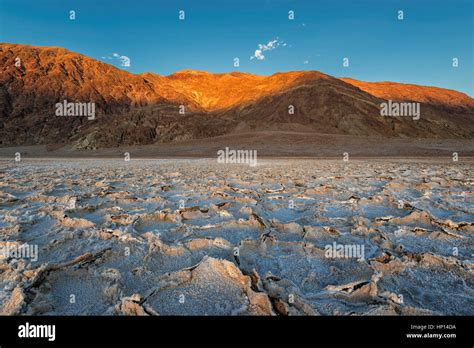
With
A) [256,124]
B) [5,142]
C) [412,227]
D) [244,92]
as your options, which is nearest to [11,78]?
[5,142]

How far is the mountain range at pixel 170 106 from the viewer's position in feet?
119

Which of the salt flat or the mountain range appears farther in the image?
the mountain range

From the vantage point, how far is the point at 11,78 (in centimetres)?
5241

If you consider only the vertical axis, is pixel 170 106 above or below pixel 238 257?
above

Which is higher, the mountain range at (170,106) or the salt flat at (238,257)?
the mountain range at (170,106)

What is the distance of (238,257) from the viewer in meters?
2.43

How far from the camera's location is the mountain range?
36.3 m

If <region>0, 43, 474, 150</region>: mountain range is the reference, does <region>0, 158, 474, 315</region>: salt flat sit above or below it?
below

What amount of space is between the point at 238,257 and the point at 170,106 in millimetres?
51457

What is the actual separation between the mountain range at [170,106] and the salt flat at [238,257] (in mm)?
29143

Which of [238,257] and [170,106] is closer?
[238,257]

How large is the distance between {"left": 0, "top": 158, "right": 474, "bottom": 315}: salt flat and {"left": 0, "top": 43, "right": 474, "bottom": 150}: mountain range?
95.6 feet

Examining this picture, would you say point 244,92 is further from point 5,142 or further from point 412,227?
point 412,227
